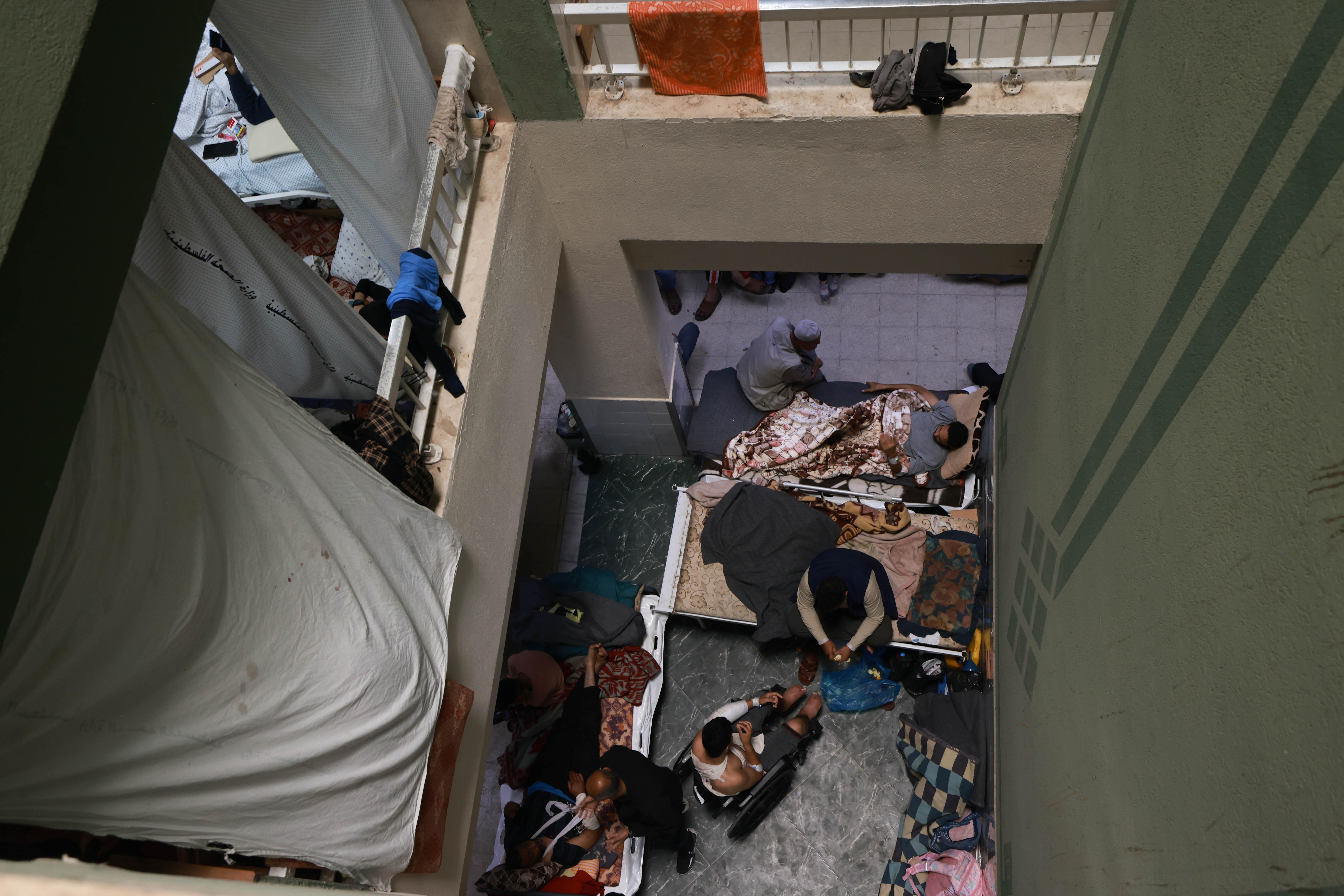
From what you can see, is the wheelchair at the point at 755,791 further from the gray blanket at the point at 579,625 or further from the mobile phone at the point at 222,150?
the mobile phone at the point at 222,150

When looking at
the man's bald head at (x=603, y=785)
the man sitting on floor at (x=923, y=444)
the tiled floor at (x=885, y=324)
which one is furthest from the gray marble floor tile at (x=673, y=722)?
the tiled floor at (x=885, y=324)

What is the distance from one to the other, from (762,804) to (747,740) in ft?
1.16

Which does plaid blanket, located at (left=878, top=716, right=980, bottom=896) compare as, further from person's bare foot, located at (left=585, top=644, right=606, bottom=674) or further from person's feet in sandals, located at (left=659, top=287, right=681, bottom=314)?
person's feet in sandals, located at (left=659, top=287, right=681, bottom=314)

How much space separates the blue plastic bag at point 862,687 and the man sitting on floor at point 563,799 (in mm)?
1315

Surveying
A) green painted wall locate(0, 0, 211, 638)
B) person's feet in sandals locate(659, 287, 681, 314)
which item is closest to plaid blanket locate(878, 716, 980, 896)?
person's feet in sandals locate(659, 287, 681, 314)

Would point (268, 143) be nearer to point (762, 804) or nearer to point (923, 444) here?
point (923, 444)

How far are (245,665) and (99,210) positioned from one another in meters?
0.98

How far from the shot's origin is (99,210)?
143 centimetres

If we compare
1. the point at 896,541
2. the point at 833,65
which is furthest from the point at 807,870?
the point at 833,65

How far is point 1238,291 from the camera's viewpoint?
158cm

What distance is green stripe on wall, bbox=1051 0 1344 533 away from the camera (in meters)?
1.32

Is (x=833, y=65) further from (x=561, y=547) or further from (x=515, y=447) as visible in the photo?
(x=561, y=547)

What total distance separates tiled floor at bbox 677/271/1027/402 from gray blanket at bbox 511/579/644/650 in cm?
179

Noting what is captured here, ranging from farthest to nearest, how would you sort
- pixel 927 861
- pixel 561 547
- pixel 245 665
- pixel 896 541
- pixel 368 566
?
pixel 561 547, pixel 896 541, pixel 927 861, pixel 368 566, pixel 245 665
